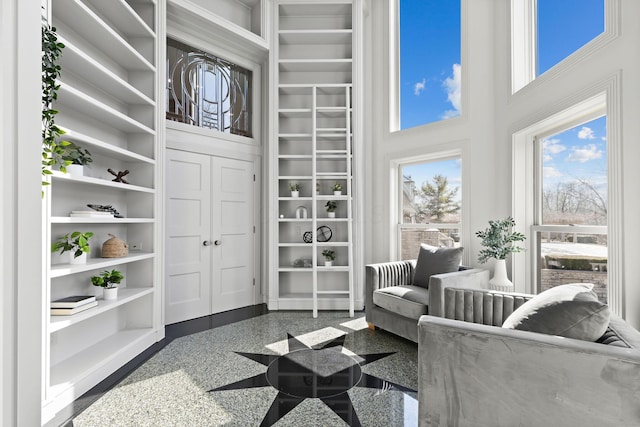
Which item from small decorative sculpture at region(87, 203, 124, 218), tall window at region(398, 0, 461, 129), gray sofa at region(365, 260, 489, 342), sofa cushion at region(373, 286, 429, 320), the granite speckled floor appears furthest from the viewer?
tall window at region(398, 0, 461, 129)

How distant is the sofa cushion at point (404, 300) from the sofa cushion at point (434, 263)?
12 centimetres

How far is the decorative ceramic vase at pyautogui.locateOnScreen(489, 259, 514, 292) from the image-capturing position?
119 inches

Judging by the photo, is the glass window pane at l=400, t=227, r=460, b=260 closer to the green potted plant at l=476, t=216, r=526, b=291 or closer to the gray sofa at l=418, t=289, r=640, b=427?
the green potted plant at l=476, t=216, r=526, b=291

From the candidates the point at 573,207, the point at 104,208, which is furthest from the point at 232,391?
the point at 573,207

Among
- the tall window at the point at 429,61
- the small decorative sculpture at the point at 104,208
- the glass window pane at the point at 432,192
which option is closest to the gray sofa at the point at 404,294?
the glass window pane at the point at 432,192

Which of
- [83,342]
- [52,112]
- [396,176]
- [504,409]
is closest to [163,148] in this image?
[52,112]

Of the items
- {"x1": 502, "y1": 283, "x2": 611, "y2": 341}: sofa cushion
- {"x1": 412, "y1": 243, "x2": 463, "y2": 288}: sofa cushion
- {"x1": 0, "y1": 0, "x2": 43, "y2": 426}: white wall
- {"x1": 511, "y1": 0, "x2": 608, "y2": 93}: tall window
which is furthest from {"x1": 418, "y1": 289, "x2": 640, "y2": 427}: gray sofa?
{"x1": 511, "y1": 0, "x2": 608, "y2": 93}: tall window

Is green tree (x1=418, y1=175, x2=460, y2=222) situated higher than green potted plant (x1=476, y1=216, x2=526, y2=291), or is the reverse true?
green tree (x1=418, y1=175, x2=460, y2=222)

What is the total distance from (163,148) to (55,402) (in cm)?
209

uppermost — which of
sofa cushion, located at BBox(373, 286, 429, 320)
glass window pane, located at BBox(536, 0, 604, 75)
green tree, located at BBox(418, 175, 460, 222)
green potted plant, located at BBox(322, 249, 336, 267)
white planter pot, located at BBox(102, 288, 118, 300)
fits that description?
glass window pane, located at BBox(536, 0, 604, 75)

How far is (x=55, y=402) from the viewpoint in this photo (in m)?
1.97

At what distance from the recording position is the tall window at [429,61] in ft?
12.7

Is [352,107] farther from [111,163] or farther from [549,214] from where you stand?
[111,163]

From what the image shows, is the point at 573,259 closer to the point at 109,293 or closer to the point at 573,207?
the point at 573,207
